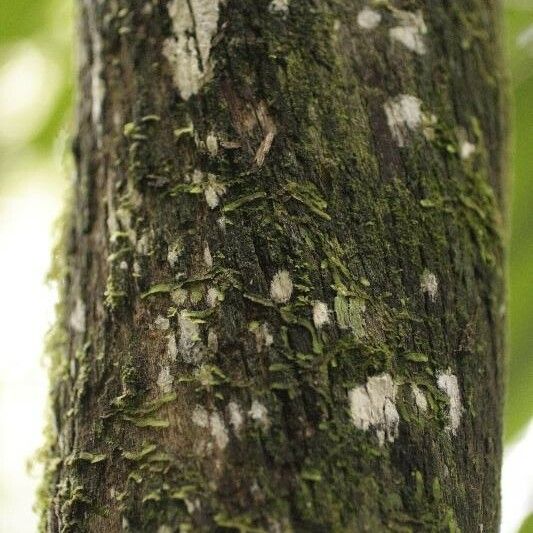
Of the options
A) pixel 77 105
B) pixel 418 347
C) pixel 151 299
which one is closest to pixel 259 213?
pixel 151 299

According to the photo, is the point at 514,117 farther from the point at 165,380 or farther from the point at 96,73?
the point at 165,380

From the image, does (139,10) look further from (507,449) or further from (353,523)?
(507,449)

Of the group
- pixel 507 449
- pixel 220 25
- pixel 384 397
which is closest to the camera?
pixel 384 397

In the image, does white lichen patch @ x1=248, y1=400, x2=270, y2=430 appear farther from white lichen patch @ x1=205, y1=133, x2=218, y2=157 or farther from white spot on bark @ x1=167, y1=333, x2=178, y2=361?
white lichen patch @ x1=205, y1=133, x2=218, y2=157

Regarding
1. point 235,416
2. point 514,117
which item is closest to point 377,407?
point 235,416

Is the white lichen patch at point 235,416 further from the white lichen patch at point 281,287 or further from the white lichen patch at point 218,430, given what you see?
the white lichen patch at point 281,287
